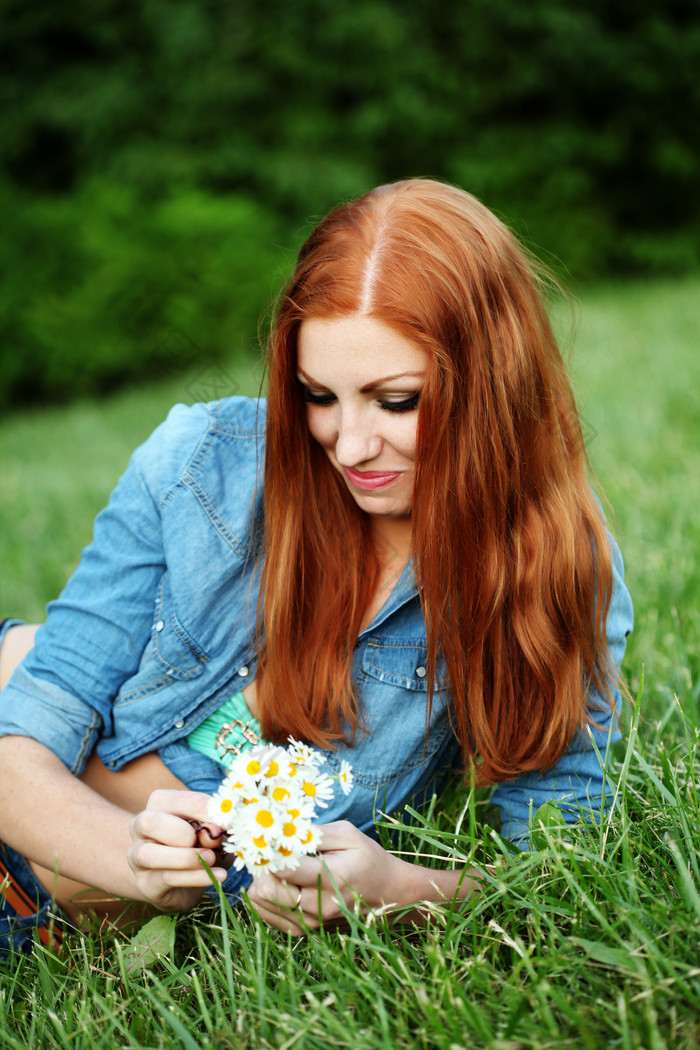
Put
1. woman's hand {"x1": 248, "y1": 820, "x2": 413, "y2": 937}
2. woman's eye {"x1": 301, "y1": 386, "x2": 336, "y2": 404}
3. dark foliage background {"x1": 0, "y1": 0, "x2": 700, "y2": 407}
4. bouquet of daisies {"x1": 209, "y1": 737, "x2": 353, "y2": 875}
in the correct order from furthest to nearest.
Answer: dark foliage background {"x1": 0, "y1": 0, "x2": 700, "y2": 407} → woman's eye {"x1": 301, "y1": 386, "x2": 336, "y2": 404} → woman's hand {"x1": 248, "y1": 820, "x2": 413, "y2": 937} → bouquet of daisies {"x1": 209, "y1": 737, "x2": 353, "y2": 875}

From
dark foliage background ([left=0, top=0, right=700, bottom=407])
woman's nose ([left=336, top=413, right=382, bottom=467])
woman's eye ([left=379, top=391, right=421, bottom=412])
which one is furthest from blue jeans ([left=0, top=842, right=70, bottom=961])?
dark foliage background ([left=0, top=0, right=700, bottom=407])

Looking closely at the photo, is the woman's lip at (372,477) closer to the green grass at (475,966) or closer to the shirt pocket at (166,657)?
the shirt pocket at (166,657)

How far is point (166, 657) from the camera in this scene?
1.74 metres

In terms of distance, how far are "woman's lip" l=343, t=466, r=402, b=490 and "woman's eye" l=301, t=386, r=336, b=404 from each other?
127mm

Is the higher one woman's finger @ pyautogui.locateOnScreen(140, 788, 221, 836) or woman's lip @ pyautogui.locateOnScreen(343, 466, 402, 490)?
woman's lip @ pyautogui.locateOnScreen(343, 466, 402, 490)

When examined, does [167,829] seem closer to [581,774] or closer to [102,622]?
[102,622]

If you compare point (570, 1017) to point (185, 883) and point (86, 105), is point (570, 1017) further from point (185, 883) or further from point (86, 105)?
point (86, 105)

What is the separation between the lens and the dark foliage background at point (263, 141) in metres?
10.0

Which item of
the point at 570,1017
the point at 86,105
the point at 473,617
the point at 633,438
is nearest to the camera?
the point at 570,1017

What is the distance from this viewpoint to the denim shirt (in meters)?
1.73

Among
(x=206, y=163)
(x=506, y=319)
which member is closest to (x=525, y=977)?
(x=506, y=319)

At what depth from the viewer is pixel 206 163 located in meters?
11.6

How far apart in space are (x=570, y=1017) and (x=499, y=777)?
54cm

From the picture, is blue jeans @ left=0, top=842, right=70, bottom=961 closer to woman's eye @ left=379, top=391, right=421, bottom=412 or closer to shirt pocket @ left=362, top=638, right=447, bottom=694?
shirt pocket @ left=362, top=638, right=447, bottom=694
